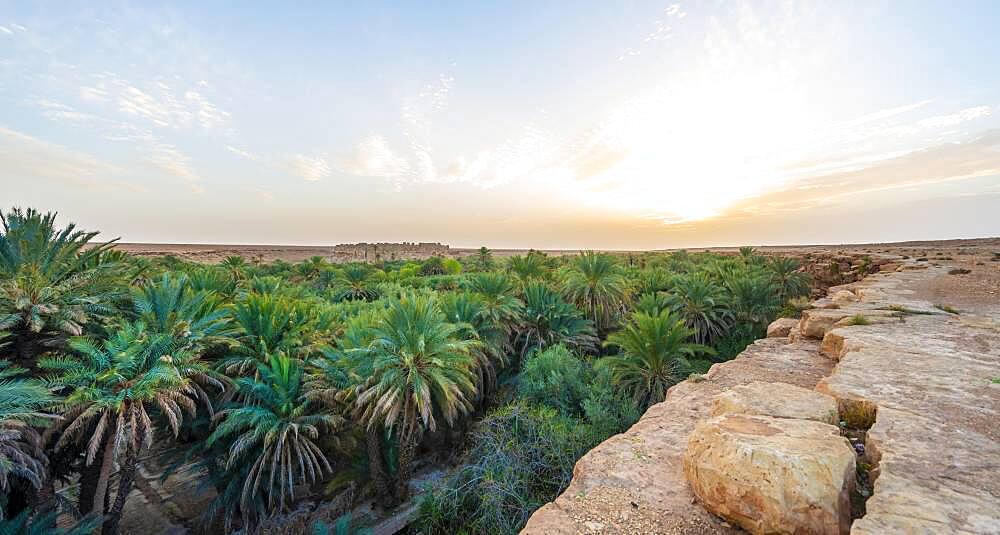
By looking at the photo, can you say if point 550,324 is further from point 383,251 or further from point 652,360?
point 383,251

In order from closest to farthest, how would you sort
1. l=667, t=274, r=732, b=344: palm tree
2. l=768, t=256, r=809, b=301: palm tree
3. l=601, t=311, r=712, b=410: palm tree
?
l=601, t=311, r=712, b=410: palm tree < l=667, t=274, r=732, b=344: palm tree < l=768, t=256, r=809, b=301: palm tree

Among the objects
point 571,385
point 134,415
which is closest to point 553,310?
point 571,385

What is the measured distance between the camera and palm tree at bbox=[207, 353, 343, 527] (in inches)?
363

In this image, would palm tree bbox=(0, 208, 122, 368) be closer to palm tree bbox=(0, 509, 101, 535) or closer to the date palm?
palm tree bbox=(0, 509, 101, 535)

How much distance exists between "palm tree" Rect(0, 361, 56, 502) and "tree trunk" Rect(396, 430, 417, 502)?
680 cm

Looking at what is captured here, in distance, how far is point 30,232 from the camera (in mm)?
8602

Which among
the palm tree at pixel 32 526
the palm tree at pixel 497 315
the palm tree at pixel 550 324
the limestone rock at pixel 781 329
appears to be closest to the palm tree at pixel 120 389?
the palm tree at pixel 32 526

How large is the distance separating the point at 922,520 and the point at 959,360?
456cm

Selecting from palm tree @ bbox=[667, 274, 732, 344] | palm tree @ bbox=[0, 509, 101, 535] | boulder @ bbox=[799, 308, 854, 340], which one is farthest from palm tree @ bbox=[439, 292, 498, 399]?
palm tree @ bbox=[0, 509, 101, 535]

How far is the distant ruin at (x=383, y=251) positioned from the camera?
79.4m

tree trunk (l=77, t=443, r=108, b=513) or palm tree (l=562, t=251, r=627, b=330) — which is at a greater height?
palm tree (l=562, t=251, r=627, b=330)

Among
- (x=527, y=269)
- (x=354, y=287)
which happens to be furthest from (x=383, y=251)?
(x=527, y=269)

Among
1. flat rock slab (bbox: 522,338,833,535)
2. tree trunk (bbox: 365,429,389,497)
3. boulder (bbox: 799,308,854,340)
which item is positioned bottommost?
tree trunk (bbox: 365,429,389,497)

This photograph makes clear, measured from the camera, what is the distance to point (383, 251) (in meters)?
82.0
